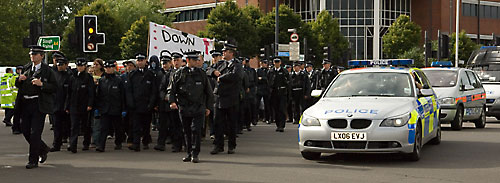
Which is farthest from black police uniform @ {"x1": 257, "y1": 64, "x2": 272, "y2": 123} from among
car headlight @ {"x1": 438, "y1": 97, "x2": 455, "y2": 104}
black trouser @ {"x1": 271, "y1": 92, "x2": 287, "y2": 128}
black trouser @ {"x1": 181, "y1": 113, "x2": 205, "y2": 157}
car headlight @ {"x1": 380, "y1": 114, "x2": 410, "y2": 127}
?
car headlight @ {"x1": 380, "y1": 114, "x2": 410, "y2": 127}

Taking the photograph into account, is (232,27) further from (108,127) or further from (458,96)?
(108,127)

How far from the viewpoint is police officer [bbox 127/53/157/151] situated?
12.8m

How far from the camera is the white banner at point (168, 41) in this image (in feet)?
56.1

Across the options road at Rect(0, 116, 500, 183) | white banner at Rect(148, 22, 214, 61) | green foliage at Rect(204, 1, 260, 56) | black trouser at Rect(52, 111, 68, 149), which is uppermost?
green foliage at Rect(204, 1, 260, 56)

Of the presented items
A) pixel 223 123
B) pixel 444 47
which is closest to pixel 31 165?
pixel 223 123

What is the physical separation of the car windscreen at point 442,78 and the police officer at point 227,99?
23.5 ft

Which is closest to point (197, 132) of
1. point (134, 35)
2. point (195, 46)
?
point (195, 46)

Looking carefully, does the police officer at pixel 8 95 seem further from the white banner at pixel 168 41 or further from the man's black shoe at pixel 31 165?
the man's black shoe at pixel 31 165

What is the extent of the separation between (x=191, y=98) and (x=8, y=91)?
10613mm

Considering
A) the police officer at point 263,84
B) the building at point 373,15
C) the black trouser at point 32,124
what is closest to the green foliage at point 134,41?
the building at point 373,15

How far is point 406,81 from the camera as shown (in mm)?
11836

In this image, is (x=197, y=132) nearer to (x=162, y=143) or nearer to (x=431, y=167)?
(x=162, y=143)

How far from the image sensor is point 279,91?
17.8m

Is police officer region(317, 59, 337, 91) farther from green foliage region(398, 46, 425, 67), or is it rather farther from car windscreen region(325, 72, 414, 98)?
green foliage region(398, 46, 425, 67)
